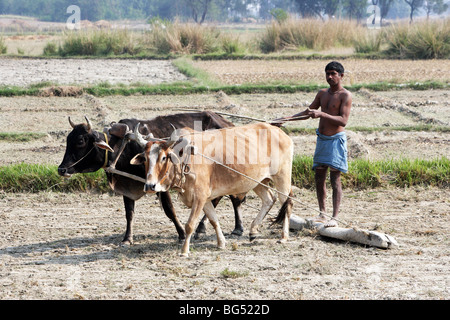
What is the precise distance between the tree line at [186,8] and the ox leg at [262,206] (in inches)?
2373

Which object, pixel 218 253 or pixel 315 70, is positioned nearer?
pixel 218 253

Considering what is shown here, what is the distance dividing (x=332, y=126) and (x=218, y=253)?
1940mm

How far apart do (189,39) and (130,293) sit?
23824 mm

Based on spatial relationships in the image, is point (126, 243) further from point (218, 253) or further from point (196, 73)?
point (196, 73)

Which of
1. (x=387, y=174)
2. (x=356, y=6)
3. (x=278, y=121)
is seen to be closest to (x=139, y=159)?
(x=278, y=121)

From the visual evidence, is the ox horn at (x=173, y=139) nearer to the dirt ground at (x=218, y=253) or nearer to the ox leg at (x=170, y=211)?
the ox leg at (x=170, y=211)

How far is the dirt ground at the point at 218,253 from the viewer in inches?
224

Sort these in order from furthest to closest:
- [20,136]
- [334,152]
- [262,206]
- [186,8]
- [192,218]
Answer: [186,8], [20,136], [262,206], [334,152], [192,218]

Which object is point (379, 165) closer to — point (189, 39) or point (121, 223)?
point (121, 223)

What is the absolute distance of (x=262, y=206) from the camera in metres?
7.30

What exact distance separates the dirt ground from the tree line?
5923 cm

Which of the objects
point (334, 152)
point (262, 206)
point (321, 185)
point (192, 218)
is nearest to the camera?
point (192, 218)

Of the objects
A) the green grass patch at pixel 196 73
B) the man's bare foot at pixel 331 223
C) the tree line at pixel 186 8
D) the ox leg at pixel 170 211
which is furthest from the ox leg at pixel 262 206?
the tree line at pixel 186 8

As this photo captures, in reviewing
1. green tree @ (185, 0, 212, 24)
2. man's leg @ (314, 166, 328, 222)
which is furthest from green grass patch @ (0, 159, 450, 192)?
green tree @ (185, 0, 212, 24)
